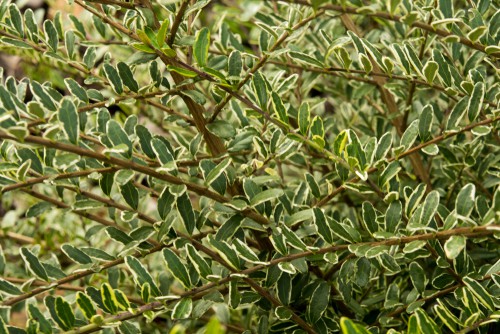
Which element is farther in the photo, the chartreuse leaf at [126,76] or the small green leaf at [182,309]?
the chartreuse leaf at [126,76]

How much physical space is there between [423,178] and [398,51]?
1.13ft

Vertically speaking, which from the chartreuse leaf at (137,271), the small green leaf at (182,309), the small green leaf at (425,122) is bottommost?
the small green leaf at (182,309)

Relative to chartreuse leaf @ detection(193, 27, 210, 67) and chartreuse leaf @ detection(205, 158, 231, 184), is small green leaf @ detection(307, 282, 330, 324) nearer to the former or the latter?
chartreuse leaf @ detection(205, 158, 231, 184)

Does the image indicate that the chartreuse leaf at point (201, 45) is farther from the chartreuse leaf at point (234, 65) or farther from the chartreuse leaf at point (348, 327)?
the chartreuse leaf at point (348, 327)

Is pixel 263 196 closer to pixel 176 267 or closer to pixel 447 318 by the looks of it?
pixel 176 267

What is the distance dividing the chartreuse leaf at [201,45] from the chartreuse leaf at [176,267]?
0.89 feet

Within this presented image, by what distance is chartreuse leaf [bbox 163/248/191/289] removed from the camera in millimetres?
874

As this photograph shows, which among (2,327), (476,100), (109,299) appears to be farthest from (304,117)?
(2,327)

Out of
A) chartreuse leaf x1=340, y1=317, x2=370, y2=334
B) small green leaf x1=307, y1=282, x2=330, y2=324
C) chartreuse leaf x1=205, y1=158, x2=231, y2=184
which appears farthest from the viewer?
small green leaf x1=307, y1=282, x2=330, y2=324

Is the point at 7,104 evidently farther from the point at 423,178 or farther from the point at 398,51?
the point at 423,178

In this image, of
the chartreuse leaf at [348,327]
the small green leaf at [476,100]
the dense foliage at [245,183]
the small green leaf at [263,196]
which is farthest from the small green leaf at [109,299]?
the small green leaf at [476,100]

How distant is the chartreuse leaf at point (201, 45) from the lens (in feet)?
2.79

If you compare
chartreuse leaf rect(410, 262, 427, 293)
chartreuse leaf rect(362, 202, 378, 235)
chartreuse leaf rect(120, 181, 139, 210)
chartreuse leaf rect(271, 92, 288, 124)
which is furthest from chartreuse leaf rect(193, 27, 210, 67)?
chartreuse leaf rect(410, 262, 427, 293)

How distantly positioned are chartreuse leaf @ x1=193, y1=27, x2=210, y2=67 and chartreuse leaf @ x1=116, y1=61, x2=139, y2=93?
137 mm
